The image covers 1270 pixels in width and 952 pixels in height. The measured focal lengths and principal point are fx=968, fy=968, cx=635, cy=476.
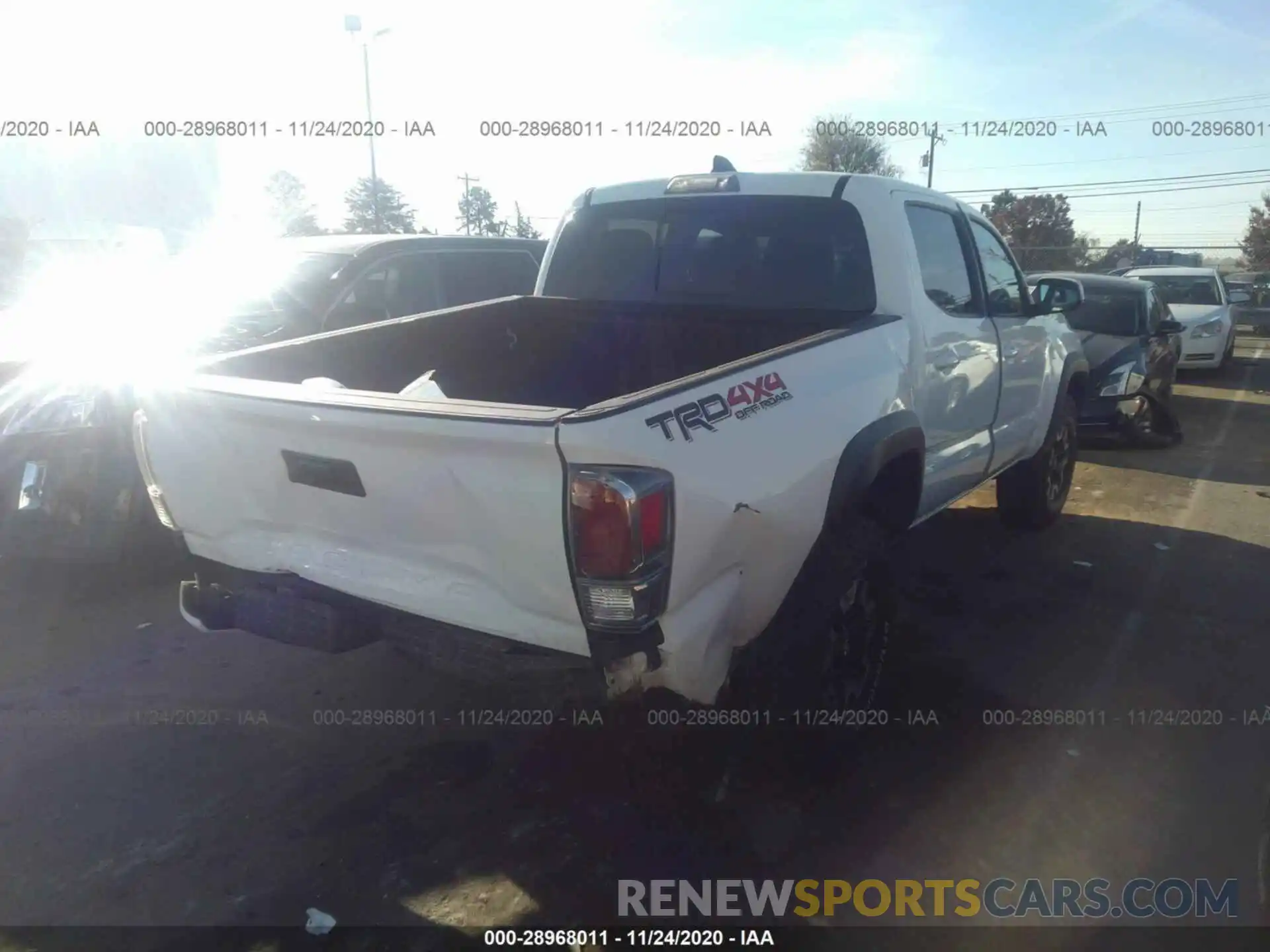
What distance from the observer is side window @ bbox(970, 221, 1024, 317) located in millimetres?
4973

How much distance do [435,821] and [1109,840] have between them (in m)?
2.15

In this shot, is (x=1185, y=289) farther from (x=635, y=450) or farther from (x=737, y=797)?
(x=635, y=450)

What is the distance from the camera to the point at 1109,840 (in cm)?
307

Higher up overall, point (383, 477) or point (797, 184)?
point (797, 184)

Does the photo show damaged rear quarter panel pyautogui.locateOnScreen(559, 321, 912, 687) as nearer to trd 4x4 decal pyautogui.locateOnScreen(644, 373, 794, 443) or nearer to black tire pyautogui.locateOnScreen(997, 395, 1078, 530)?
trd 4x4 decal pyautogui.locateOnScreen(644, 373, 794, 443)

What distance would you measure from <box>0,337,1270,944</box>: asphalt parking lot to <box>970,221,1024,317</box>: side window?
158cm

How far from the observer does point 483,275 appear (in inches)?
322

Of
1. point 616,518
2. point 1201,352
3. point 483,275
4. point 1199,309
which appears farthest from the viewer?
point 1199,309

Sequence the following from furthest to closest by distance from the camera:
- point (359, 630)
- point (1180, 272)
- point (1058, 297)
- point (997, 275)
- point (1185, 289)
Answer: point (1180, 272) → point (1185, 289) → point (1058, 297) → point (997, 275) → point (359, 630)

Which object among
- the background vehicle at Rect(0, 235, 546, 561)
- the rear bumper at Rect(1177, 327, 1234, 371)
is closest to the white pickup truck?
the background vehicle at Rect(0, 235, 546, 561)

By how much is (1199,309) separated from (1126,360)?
7080 millimetres

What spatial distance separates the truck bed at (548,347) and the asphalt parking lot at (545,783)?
131cm

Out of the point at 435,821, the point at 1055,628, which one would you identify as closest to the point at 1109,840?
the point at 1055,628

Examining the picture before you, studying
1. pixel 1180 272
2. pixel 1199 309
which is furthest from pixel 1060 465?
pixel 1180 272
